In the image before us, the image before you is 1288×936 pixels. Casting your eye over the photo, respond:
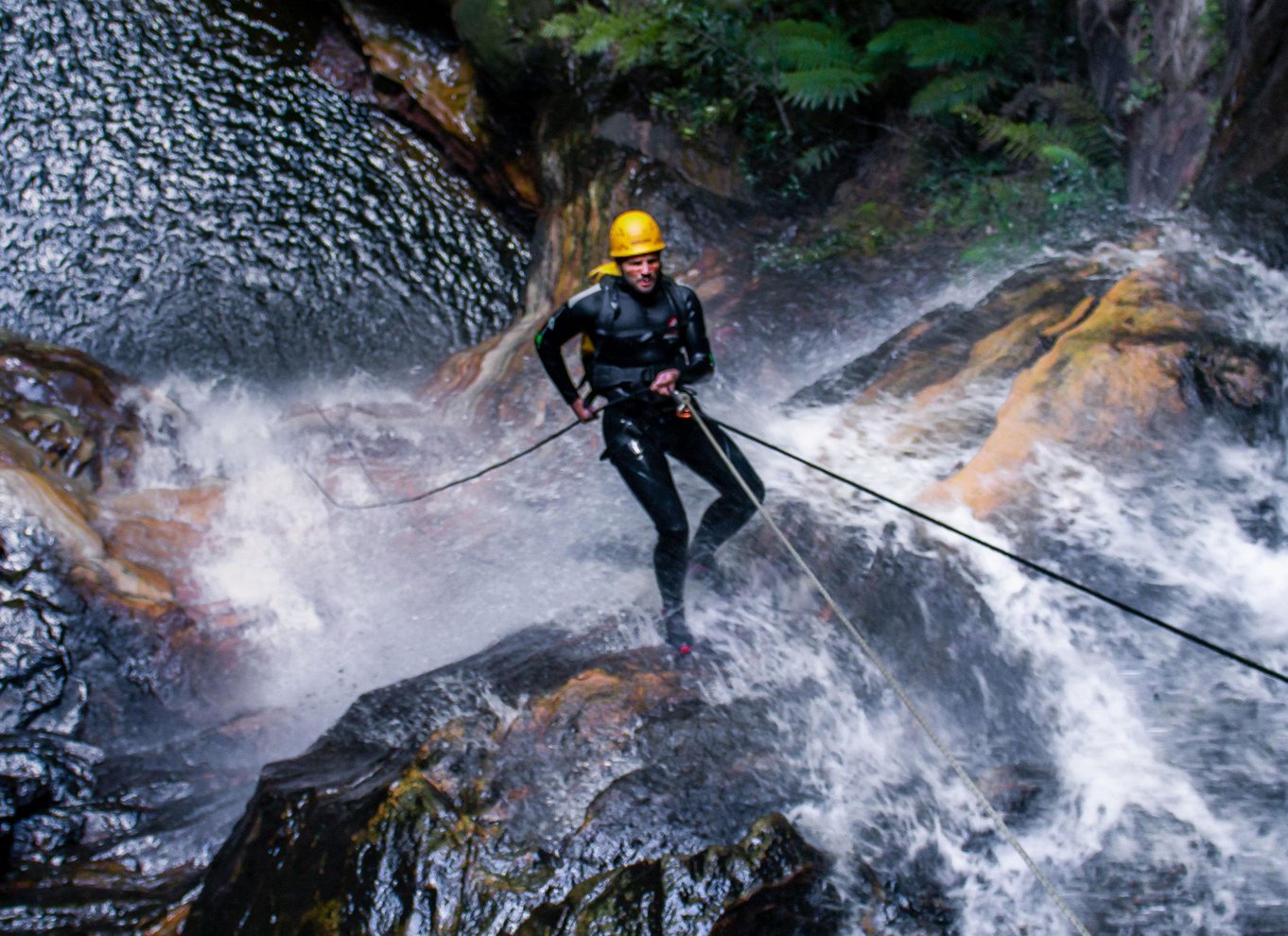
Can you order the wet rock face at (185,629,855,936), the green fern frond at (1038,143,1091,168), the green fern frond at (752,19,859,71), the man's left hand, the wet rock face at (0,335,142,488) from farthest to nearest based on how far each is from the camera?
the green fern frond at (752,19,859,71)
the green fern frond at (1038,143,1091,168)
the wet rock face at (0,335,142,488)
the man's left hand
the wet rock face at (185,629,855,936)

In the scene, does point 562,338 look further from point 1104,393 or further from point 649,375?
point 1104,393

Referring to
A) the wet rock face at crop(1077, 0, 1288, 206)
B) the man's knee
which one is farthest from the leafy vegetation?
the man's knee

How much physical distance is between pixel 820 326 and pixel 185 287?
5007mm

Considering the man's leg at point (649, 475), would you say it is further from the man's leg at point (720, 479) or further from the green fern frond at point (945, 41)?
the green fern frond at point (945, 41)

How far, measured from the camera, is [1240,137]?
5457 millimetres

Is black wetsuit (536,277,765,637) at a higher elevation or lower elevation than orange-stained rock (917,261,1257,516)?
higher

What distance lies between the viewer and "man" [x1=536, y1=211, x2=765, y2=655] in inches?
171

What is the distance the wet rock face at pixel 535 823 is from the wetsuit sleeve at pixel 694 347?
1.31 m

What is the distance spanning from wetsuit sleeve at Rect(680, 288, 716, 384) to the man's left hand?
124 millimetres

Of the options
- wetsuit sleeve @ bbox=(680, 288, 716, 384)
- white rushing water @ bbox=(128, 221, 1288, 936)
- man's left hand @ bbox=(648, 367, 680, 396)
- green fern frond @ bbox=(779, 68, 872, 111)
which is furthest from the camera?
green fern frond @ bbox=(779, 68, 872, 111)

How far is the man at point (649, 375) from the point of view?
14.2ft

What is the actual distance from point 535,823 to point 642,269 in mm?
2225

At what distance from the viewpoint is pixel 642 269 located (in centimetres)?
426

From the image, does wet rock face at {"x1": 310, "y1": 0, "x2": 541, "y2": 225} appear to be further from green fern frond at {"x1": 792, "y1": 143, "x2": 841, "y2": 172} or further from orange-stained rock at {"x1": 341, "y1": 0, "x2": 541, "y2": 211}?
green fern frond at {"x1": 792, "y1": 143, "x2": 841, "y2": 172}
